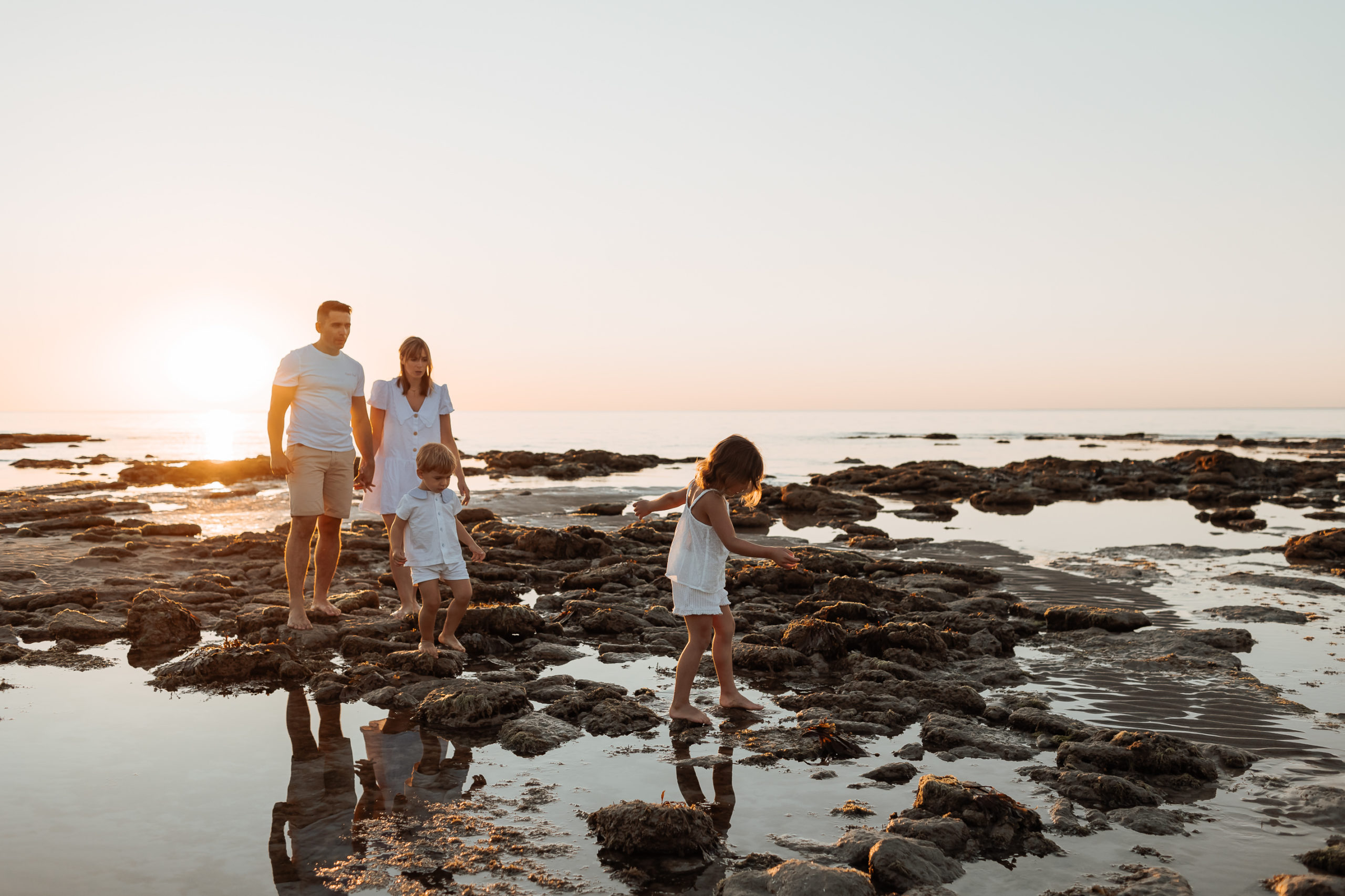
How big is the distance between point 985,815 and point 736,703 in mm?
2196

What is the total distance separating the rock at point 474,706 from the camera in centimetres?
565

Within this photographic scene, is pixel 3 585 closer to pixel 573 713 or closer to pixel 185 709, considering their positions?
pixel 185 709

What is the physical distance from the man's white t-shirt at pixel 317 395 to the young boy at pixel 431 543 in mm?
1305

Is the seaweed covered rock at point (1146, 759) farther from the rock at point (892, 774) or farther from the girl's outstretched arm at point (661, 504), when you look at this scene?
the girl's outstretched arm at point (661, 504)

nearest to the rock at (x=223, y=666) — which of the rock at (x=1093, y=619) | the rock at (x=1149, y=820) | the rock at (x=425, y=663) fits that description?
the rock at (x=425, y=663)

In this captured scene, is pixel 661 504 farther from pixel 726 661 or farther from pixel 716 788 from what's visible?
pixel 716 788

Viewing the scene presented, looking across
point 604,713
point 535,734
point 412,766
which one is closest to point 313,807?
point 412,766

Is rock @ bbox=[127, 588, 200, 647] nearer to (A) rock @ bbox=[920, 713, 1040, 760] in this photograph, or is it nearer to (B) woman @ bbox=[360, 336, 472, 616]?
(B) woman @ bbox=[360, 336, 472, 616]

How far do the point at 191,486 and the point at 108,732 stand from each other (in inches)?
1026

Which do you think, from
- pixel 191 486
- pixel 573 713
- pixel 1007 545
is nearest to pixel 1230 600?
pixel 1007 545

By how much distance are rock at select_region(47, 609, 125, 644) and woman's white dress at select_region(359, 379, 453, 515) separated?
2492 millimetres

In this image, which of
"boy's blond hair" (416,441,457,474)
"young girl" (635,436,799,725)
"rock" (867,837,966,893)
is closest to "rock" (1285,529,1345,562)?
"young girl" (635,436,799,725)

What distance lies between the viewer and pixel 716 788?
4.64m

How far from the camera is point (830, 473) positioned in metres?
33.5
